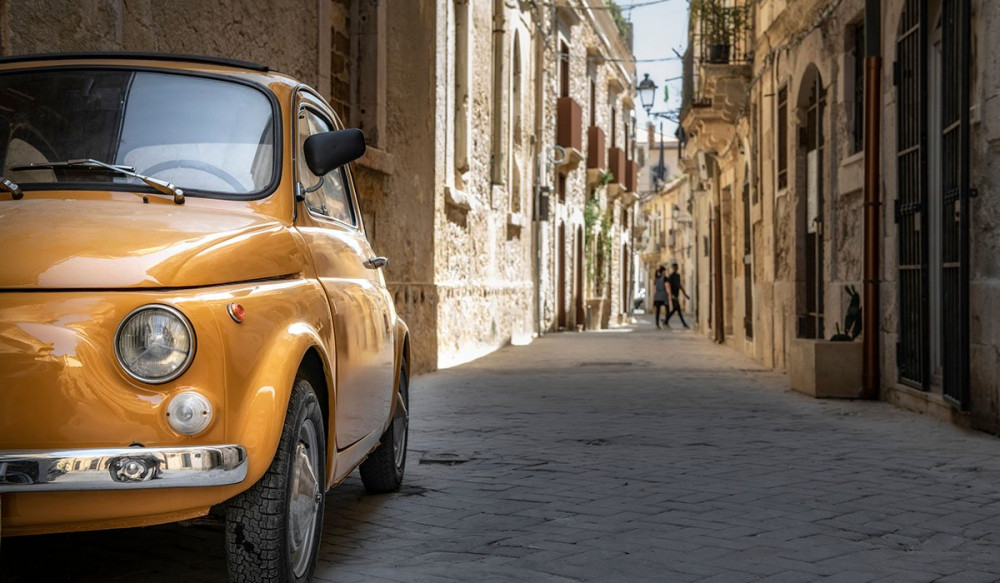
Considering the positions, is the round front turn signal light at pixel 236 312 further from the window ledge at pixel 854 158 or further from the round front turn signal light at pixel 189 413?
the window ledge at pixel 854 158

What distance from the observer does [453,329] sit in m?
16.8

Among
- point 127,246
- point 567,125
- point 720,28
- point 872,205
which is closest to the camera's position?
point 127,246

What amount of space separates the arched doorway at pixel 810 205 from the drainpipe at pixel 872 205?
2.72m

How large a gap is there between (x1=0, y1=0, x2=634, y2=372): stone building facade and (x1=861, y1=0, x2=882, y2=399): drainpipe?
16.2ft

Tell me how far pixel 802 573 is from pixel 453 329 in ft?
41.4

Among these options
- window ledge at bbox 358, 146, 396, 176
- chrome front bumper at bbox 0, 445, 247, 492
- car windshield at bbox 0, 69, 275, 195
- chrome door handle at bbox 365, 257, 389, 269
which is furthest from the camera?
window ledge at bbox 358, 146, 396, 176

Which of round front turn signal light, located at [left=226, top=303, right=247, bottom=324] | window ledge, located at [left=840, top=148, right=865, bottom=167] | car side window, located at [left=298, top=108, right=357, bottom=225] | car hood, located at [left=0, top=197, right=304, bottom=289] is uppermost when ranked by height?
window ledge, located at [left=840, top=148, right=865, bottom=167]

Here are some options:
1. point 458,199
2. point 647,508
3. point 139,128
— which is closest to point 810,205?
point 458,199

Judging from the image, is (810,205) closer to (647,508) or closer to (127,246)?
(647,508)

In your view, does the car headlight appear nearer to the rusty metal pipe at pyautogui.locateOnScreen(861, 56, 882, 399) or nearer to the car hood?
the car hood

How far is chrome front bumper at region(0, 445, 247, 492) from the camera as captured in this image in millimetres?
3178

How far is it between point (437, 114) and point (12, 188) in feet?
38.3

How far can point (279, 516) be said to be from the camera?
357 cm

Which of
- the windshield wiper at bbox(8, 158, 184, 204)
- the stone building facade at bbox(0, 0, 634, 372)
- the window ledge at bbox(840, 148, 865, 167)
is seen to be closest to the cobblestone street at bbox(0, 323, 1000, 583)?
the windshield wiper at bbox(8, 158, 184, 204)
